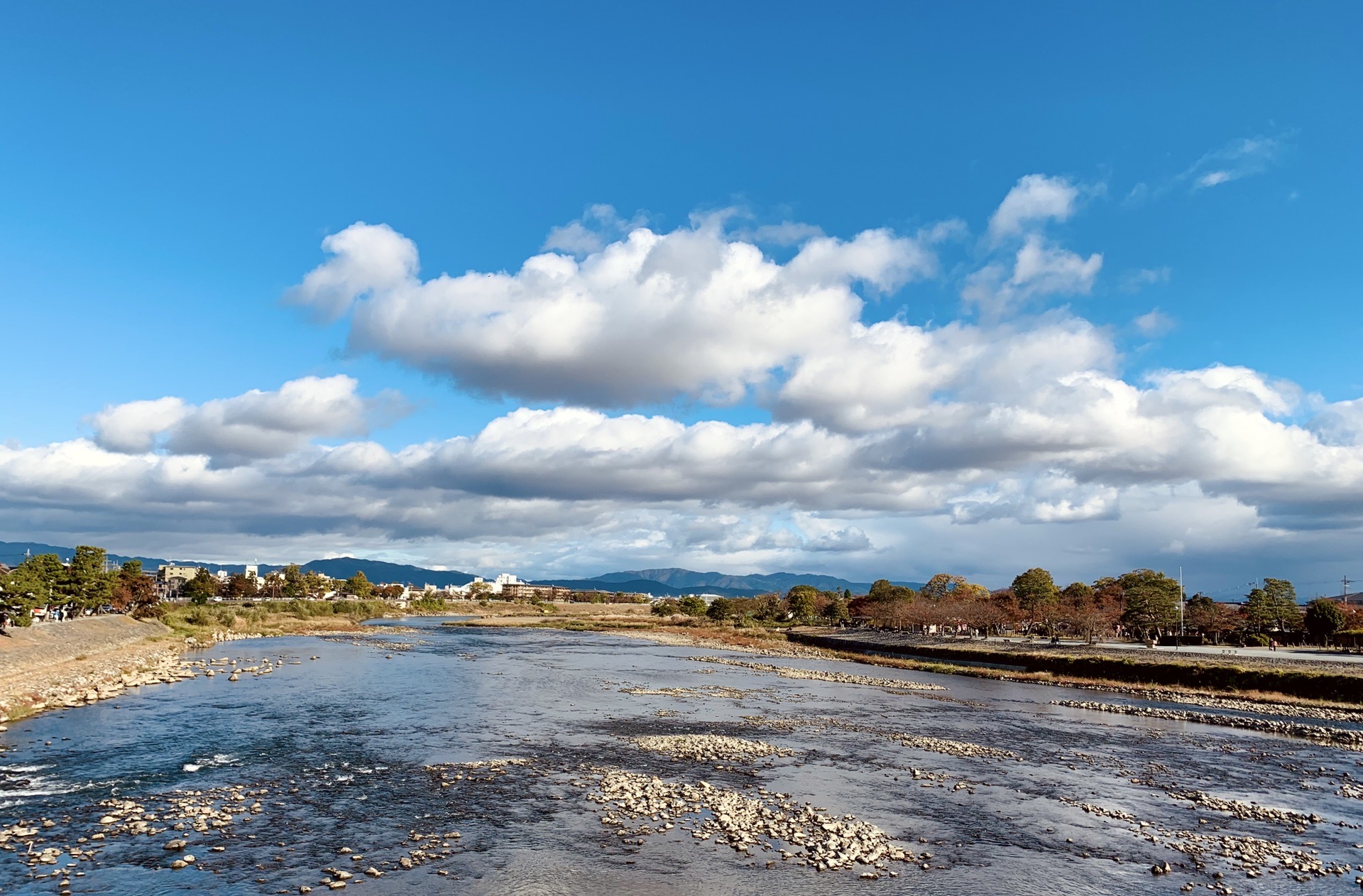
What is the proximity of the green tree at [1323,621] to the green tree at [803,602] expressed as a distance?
3648 inches

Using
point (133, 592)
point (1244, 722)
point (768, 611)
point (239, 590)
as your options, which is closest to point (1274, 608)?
point (1244, 722)

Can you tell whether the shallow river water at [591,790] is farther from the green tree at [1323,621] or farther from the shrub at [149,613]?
the green tree at [1323,621]

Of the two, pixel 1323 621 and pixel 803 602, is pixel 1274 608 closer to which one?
pixel 1323 621

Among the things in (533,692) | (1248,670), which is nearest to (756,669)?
(533,692)

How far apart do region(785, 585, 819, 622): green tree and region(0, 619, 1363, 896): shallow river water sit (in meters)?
123

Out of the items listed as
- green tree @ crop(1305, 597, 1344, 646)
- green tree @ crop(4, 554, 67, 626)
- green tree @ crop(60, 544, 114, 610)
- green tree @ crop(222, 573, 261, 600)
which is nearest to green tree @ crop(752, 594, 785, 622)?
green tree @ crop(1305, 597, 1344, 646)

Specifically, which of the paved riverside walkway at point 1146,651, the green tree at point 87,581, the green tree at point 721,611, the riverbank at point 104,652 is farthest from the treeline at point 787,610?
the green tree at point 87,581

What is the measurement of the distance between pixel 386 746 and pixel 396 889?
16.2 m

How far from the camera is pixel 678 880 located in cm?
1762

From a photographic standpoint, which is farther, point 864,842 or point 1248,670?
point 1248,670

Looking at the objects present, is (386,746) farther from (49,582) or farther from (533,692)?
(49,582)

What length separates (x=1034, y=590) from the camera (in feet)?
438

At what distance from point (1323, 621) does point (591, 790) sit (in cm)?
9666

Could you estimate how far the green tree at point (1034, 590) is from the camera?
124625mm
